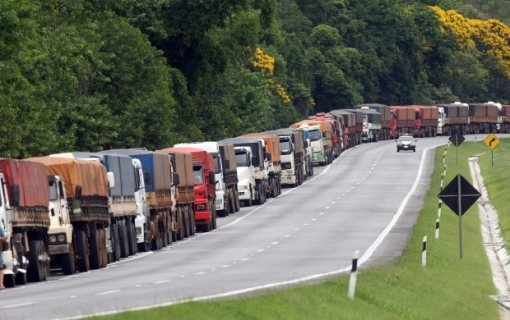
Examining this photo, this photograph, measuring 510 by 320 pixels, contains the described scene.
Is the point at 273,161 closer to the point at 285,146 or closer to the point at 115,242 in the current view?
the point at 285,146

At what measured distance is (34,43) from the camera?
192 feet

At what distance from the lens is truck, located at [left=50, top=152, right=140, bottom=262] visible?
42344 millimetres

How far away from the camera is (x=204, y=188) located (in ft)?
193

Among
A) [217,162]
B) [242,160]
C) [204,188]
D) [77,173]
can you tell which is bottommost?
[242,160]

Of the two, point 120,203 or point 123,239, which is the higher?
point 120,203

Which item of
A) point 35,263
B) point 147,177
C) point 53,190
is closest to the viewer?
point 35,263

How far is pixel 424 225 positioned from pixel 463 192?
59.3ft

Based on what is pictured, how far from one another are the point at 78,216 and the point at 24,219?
4.60m

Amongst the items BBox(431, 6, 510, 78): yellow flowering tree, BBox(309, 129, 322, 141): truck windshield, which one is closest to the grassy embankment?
BBox(309, 129, 322, 141): truck windshield

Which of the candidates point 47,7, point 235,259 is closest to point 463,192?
point 235,259

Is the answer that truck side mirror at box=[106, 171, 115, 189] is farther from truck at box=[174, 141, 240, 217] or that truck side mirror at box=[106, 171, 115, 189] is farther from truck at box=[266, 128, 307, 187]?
truck at box=[266, 128, 307, 187]

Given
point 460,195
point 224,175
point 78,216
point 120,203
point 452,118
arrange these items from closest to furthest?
point 460,195
point 78,216
point 120,203
point 224,175
point 452,118

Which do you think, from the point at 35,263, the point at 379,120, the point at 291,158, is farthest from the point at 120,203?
the point at 379,120

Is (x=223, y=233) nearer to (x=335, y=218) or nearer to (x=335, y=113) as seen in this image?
(x=335, y=218)
